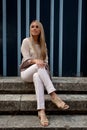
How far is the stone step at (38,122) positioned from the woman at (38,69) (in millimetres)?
96

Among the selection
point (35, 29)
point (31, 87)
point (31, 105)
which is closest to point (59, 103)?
point (31, 105)

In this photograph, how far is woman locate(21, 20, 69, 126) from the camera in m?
3.81

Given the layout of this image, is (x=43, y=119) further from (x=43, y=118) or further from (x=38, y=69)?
(x=38, y=69)

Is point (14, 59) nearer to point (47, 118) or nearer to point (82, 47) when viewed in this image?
point (82, 47)

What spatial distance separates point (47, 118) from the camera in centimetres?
385

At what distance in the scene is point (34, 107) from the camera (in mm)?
4023

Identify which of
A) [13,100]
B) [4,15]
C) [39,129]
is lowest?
[39,129]

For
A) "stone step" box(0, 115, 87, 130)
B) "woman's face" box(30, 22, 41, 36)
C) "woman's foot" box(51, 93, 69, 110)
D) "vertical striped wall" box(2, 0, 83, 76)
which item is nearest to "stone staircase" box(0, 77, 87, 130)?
"stone step" box(0, 115, 87, 130)

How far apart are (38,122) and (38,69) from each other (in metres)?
0.72

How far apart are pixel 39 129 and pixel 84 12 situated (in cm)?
238

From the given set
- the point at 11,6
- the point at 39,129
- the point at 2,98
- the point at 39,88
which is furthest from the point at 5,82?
the point at 11,6

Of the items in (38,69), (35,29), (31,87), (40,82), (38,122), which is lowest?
(38,122)

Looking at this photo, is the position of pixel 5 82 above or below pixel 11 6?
below

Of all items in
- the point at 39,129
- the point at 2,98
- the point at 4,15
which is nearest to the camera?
the point at 39,129
